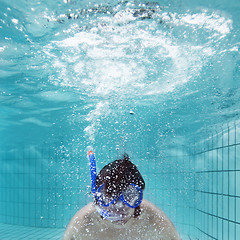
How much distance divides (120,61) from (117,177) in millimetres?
5523

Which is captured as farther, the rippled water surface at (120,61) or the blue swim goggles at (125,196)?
the rippled water surface at (120,61)

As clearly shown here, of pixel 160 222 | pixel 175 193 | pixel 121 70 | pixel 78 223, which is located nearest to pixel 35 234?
pixel 175 193

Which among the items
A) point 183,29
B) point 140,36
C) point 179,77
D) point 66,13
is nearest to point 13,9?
point 66,13

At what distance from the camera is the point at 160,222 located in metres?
1.90

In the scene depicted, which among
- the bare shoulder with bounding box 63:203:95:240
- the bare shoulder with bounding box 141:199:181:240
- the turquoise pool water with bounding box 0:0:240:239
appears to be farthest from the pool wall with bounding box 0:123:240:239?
the bare shoulder with bounding box 63:203:95:240

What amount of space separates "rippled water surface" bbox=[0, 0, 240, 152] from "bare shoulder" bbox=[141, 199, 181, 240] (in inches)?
148

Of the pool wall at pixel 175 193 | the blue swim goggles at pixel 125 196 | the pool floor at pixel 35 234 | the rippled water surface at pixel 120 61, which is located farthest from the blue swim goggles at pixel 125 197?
the pool floor at pixel 35 234

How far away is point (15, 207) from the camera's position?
711 inches

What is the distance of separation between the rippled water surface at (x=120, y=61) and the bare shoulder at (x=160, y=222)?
375 centimetres

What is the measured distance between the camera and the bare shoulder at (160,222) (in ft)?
6.13

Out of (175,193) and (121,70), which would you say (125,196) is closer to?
(121,70)

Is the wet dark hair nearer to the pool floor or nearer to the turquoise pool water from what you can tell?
the turquoise pool water

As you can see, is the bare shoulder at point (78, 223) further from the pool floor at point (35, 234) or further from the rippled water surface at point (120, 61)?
the pool floor at point (35, 234)

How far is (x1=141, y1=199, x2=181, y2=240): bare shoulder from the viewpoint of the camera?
1.87 m
